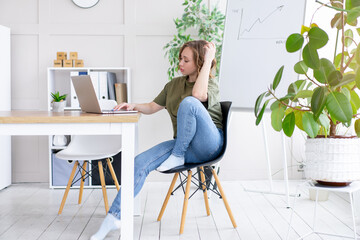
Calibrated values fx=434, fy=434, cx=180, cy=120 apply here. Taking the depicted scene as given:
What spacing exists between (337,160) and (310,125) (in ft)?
0.70

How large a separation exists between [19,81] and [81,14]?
87 centimetres

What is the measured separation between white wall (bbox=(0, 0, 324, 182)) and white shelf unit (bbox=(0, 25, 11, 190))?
0.14m

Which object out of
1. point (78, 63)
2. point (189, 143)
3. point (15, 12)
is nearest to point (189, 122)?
point (189, 143)

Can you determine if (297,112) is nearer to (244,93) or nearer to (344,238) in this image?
(344,238)

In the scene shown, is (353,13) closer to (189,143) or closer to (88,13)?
(189,143)

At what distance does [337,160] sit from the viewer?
204 cm

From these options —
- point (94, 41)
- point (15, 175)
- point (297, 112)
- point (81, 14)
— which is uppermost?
point (81, 14)

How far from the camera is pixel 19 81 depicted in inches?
163

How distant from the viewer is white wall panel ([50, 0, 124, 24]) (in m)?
4.12

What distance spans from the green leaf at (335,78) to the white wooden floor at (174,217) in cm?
98

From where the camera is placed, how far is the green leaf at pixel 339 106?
1817 mm

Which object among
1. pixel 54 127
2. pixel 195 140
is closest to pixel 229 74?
pixel 195 140

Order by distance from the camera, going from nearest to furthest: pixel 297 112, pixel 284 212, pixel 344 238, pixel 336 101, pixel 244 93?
pixel 336 101
pixel 297 112
pixel 344 238
pixel 284 212
pixel 244 93

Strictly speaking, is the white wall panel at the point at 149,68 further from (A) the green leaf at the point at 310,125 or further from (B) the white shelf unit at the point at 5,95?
(A) the green leaf at the point at 310,125
